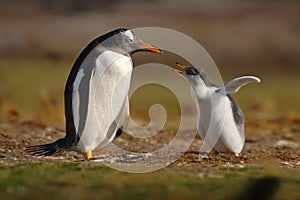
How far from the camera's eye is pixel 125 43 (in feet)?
16.3

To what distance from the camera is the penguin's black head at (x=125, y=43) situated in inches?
193

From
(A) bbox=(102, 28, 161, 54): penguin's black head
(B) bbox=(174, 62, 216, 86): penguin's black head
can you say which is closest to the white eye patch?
(A) bbox=(102, 28, 161, 54): penguin's black head

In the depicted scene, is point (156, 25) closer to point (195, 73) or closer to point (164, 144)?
point (164, 144)

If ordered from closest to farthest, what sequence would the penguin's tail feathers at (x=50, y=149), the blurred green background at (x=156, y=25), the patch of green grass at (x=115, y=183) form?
1. the patch of green grass at (x=115, y=183)
2. the penguin's tail feathers at (x=50, y=149)
3. the blurred green background at (x=156, y=25)

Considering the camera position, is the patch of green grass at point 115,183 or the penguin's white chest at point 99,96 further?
the penguin's white chest at point 99,96

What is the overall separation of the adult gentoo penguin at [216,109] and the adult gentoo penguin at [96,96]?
1.64 feet

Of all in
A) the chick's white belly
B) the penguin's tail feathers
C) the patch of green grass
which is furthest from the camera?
the chick's white belly

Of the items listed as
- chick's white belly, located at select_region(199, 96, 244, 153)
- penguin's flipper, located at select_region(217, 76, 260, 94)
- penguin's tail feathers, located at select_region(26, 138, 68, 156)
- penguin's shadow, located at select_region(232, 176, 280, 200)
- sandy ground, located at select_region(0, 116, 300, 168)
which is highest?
penguin's flipper, located at select_region(217, 76, 260, 94)

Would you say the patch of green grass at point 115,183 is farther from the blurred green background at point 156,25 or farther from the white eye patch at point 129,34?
the blurred green background at point 156,25

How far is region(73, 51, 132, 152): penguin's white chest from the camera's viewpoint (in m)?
4.71

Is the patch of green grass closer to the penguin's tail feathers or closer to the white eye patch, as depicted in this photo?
the penguin's tail feathers

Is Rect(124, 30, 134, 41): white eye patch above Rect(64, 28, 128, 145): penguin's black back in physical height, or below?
above

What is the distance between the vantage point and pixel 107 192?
3793 millimetres

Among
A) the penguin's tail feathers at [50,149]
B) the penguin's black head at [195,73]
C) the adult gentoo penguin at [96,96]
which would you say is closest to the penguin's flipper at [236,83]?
the penguin's black head at [195,73]
